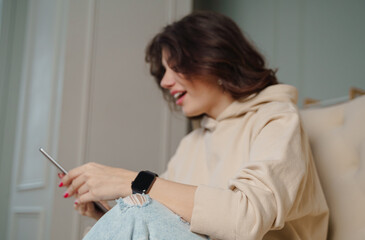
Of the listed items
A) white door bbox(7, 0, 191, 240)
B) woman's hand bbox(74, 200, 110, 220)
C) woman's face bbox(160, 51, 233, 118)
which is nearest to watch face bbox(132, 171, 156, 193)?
woman's hand bbox(74, 200, 110, 220)

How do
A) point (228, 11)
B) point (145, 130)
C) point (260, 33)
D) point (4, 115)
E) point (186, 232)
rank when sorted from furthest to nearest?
1. point (228, 11)
2. point (260, 33)
3. point (145, 130)
4. point (4, 115)
5. point (186, 232)

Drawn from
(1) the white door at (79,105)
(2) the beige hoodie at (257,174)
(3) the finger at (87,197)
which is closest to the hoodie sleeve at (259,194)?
(2) the beige hoodie at (257,174)

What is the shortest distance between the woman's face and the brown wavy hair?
2cm

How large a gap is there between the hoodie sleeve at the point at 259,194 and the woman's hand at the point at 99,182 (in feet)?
0.59

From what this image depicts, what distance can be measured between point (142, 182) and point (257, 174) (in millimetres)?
241

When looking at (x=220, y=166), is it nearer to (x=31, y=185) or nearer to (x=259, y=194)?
(x=259, y=194)

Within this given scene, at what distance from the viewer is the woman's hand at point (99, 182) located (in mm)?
868

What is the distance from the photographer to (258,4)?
256cm

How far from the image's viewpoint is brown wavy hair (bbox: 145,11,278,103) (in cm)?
123

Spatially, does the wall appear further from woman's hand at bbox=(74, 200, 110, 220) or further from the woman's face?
the woman's face

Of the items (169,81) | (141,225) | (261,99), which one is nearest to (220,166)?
(261,99)

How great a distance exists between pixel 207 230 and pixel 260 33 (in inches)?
77.1

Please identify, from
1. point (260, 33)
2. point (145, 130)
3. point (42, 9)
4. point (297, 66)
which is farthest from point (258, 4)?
point (42, 9)

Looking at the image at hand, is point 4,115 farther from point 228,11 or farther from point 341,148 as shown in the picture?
point 228,11
